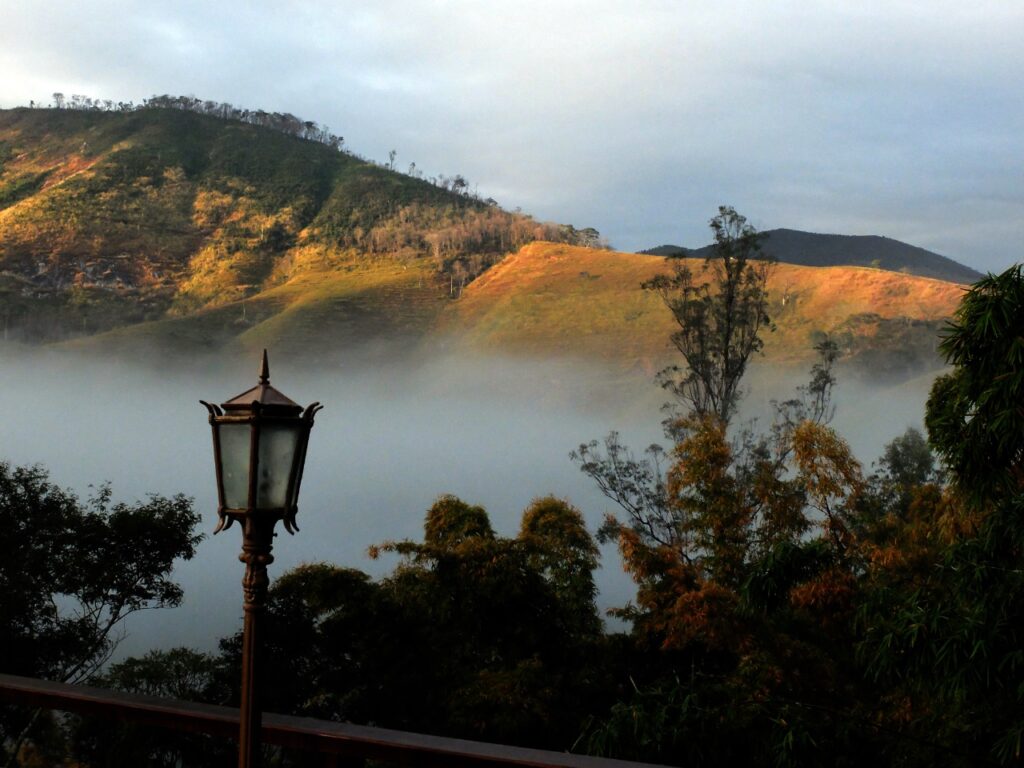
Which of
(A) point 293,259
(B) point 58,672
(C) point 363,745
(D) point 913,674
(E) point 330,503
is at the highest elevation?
(A) point 293,259

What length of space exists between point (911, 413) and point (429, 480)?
1705 centimetres

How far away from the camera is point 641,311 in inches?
1452

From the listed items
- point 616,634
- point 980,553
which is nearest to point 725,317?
point 616,634

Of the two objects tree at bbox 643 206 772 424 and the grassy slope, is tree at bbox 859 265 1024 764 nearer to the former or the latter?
tree at bbox 643 206 772 424

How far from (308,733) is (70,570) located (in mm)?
11604

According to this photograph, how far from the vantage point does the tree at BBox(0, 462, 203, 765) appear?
1168cm

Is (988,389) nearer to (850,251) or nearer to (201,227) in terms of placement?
(201,227)

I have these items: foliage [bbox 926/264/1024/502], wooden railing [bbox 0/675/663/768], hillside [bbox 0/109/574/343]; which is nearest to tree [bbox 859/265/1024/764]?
foliage [bbox 926/264/1024/502]

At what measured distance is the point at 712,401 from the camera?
2267 cm

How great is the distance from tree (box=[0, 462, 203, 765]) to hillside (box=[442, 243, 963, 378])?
72.1 ft

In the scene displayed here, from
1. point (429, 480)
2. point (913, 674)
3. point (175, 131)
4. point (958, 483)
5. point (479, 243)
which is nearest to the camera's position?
point (913, 674)

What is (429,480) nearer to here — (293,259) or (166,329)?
(166,329)

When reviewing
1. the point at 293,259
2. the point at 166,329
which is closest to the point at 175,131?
the point at 293,259

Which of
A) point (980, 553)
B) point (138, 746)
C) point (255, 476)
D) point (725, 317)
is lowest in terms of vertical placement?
point (138, 746)
